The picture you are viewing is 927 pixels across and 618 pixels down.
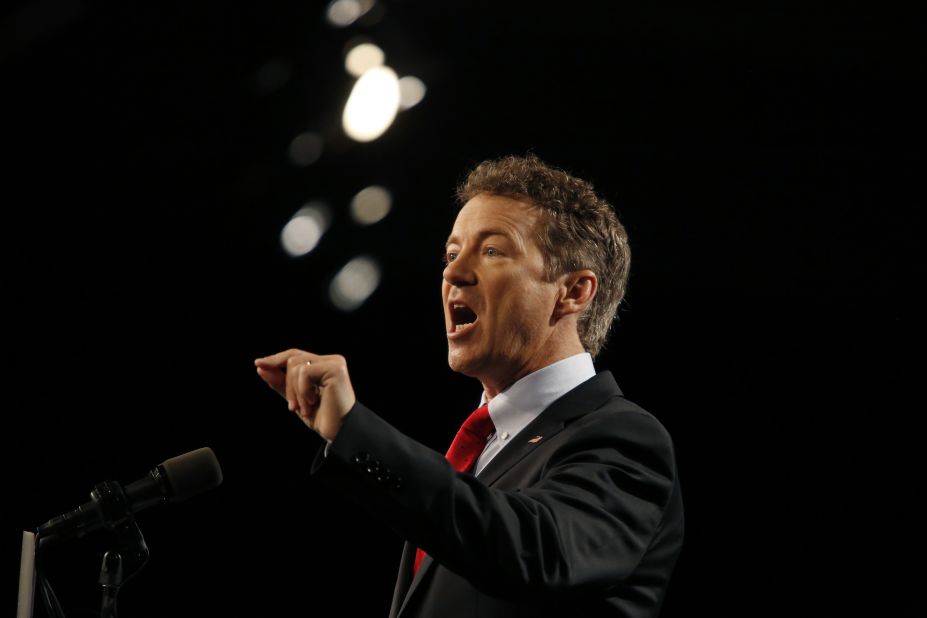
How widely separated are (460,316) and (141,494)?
2.73 feet

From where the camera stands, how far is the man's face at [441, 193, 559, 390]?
192 centimetres

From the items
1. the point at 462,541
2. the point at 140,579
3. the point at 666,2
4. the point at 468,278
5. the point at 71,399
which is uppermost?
the point at 666,2

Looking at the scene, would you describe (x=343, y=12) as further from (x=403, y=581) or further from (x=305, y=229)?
(x=403, y=581)

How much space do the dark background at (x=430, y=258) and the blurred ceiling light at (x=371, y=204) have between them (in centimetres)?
4

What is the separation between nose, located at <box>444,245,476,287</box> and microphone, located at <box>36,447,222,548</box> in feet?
2.26

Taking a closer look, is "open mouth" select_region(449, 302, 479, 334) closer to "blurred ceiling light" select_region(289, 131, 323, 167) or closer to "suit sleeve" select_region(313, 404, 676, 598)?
"suit sleeve" select_region(313, 404, 676, 598)

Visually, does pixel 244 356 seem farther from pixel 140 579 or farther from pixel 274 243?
pixel 140 579

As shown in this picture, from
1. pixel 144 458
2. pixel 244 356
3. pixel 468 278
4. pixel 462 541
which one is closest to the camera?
pixel 462 541

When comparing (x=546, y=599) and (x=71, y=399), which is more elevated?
(x=71, y=399)

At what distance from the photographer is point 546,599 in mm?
1261

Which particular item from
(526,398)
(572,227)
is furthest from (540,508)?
(572,227)

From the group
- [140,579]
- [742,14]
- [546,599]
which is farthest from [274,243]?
[546,599]

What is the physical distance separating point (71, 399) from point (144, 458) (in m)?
0.35

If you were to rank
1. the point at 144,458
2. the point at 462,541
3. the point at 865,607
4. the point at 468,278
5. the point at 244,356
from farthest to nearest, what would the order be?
the point at 244,356 → the point at 144,458 → the point at 865,607 → the point at 468,278 → the point at 462,541
